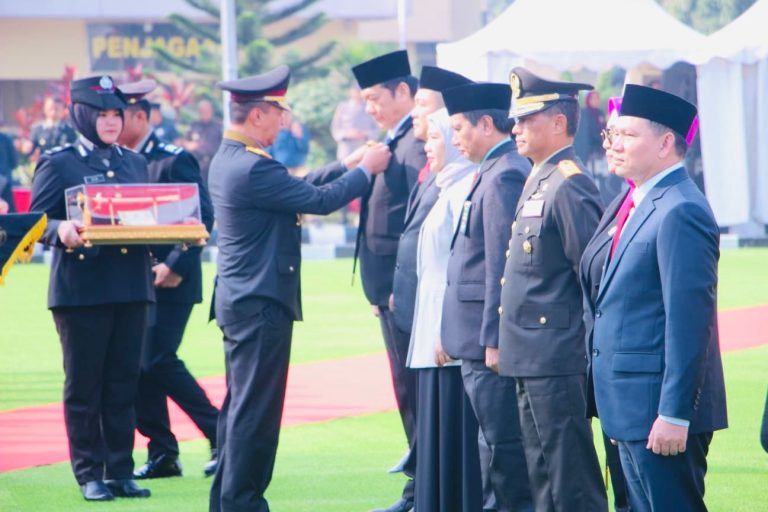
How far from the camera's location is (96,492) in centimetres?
702

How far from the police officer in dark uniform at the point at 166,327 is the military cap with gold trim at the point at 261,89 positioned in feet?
4.18

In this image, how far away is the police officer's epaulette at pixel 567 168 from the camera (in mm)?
5281

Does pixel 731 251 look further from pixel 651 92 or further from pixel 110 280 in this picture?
pixel 651 92

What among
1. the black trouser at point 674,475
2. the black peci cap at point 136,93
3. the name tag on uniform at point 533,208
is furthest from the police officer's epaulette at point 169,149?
the black trouser at point 674,475

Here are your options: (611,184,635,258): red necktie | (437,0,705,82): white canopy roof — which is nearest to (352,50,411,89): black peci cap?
(611,184,635,258): red necktie

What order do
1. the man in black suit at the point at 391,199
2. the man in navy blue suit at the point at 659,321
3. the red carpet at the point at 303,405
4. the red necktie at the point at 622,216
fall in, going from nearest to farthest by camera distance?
the man in navy blue suit at the point at 659,321, the red necktie at the point at 622,216, the man in black suit at the point at 391,199, the red carpet at the point at 303,405

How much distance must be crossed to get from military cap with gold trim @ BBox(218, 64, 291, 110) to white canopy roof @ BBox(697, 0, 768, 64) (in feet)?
37.4

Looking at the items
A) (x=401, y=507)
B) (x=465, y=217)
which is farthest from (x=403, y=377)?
(x=465, y=217)

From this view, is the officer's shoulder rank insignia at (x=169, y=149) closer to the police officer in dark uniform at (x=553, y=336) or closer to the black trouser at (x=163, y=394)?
the black trouser at (x=163, y=394)

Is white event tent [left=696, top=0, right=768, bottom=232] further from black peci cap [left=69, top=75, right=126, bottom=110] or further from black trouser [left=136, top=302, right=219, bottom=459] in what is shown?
black peci cap [left=69, top=75, right=126, bottom=110]

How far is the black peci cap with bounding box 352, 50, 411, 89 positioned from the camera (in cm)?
720

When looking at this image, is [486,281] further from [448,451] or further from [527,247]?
[448,451]

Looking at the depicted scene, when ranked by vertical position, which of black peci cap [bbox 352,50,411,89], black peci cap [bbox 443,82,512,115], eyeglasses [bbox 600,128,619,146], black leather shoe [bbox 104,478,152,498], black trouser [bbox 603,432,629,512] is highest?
black peci cap [bbox 352,50,411,89]

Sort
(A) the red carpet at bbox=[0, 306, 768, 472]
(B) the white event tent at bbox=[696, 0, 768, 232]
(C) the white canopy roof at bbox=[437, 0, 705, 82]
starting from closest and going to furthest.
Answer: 1. (A) the red carpet at bbox=[0, 306, 768, 472]
2. (C) the white canopy roof at bbox=[437, 0, 705, 82]
3. (B) the white event tent at bbox=[696, 0, 768, 232]
